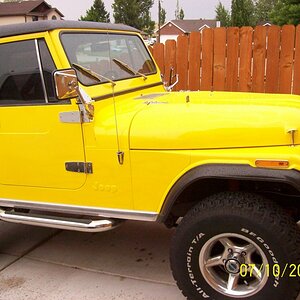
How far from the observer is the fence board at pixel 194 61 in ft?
22.3

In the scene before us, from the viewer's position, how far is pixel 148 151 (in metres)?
2.74

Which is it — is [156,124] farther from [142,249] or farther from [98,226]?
[142,249]

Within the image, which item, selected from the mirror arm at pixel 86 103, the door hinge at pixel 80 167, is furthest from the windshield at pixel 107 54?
the door hinge at pixel 80 167

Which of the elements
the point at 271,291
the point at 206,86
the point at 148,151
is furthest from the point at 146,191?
the point at 206,86

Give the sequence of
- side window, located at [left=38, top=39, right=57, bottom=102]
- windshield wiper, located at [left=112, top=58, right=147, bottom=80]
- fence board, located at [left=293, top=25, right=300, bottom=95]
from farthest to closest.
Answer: fence board, located at [left=293, top=25, right=300, bottom=95] → windshield wiper, located at [left=112, top=58, right=147, bottom=80] → side window, located at [left=38, top=39, right=57, bottom=102]

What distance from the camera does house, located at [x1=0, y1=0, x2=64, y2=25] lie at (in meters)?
39.7

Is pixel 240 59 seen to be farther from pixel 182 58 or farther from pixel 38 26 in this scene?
pixel 38 26

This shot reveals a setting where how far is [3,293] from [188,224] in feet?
5.20

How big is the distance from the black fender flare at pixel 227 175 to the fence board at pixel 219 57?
4.42m

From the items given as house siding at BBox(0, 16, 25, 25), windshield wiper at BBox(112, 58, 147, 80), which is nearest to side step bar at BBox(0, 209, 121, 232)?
windshield wiper at BBox(112, 58, 147, 80)

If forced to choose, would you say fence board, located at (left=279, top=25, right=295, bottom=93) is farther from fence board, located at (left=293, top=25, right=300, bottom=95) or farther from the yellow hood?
the yellow hood

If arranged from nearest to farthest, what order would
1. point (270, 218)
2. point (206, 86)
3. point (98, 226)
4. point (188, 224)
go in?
1. point (270, 218)
2. point (188, 224)
3. point (98, 226)
4. point (206, 86)

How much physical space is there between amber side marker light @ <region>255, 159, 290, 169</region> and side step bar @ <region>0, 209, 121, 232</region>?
1.09 m

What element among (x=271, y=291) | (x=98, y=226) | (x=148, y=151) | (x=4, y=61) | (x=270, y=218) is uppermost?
(x=4, y=61)
